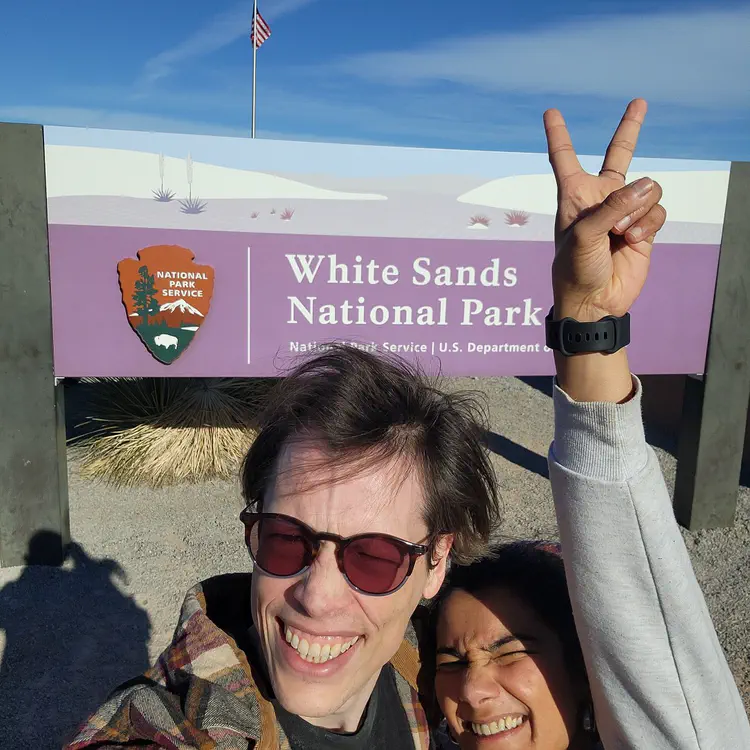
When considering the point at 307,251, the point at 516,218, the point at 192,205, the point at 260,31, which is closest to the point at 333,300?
the point at 307,251

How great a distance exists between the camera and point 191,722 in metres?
1.12

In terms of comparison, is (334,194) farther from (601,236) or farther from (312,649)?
(312,649)

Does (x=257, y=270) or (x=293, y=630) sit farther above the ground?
(x=257, y=270)

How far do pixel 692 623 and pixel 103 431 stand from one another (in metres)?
6.19

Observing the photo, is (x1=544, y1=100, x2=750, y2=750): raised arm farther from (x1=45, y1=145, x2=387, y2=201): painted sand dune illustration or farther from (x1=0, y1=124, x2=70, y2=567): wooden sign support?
(x1=0, y1=124, x2=70, y2=567): wooden sign support

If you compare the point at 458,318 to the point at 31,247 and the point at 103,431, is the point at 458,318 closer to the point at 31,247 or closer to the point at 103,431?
the point at 31,247

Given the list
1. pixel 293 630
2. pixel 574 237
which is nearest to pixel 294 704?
pixel 293 630

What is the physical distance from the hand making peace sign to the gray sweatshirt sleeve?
0.57 feet

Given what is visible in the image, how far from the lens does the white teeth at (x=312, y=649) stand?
4.12 ft

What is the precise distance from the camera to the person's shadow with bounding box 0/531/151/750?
318 cm

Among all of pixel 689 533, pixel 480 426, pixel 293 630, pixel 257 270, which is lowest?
pixel 689 533

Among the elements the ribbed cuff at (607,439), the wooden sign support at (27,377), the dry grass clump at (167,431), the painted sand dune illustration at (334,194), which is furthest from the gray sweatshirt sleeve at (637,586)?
the dry grass clump at (167,431)

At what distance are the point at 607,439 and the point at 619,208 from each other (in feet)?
1.21

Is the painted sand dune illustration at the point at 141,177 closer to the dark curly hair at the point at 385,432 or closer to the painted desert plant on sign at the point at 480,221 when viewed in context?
the painted desert plant on sign at the point at 480,221
